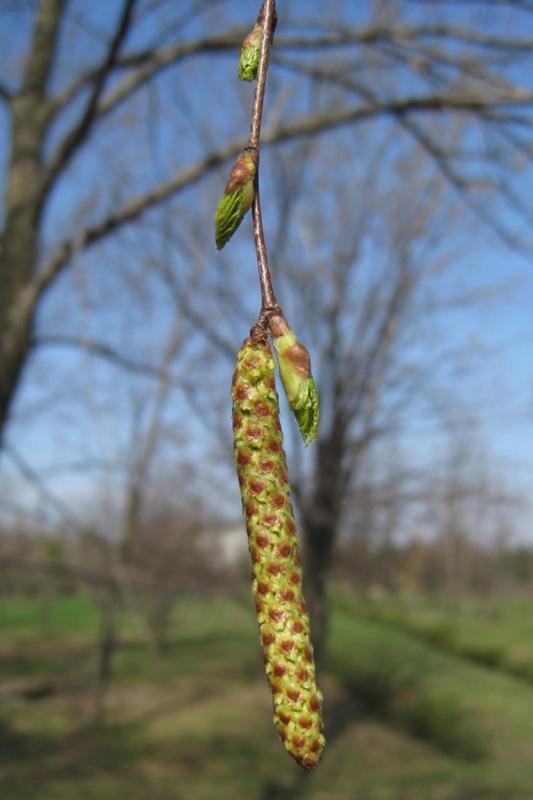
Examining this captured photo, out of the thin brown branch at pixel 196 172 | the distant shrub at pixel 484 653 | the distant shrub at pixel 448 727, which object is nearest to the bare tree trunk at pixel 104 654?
the distant shrub at pixel 448 727

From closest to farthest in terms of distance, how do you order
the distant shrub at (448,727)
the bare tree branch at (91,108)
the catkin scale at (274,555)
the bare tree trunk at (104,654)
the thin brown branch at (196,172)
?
the catkin scale at (274,555) → the bare tree branch at (91,108) → the thin brown branch at (196,172) → the distant shrub at (448,727) → the bare tree trunk at (104,654)

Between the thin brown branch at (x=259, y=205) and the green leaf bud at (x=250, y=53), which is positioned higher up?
the green leaf bud at (x=250, y=53)

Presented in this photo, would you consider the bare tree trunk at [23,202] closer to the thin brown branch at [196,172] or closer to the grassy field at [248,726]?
the thin brown branch at [196,172]

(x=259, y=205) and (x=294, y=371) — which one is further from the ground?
(x=259, y=205)

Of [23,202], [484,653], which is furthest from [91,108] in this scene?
[484,653]

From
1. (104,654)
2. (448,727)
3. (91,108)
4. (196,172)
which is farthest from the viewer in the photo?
(104,654)

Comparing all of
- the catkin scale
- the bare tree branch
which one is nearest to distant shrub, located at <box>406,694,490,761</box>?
the bare tree branch

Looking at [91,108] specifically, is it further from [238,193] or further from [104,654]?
[104,654]

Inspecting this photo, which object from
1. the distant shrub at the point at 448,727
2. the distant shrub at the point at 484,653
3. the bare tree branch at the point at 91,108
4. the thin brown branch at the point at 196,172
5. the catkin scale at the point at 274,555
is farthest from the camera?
the distant shrub at the point at 484,653
